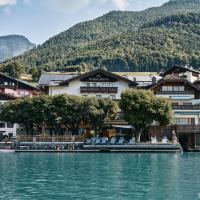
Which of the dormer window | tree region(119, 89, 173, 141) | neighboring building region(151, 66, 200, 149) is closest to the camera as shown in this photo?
tree region(119, 89, 173, 141)

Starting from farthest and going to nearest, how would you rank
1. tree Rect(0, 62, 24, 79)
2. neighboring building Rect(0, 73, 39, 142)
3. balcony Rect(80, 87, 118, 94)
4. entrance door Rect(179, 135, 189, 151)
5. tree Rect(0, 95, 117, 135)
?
1. tree Rect(0, 62, 24, 79)
2. balcony Rect(80, 87, 118, 94)
3. neighboring building Rect(0, 73, 39, 142)
4. entrance door Rect(179, 135, 189, 151)
5. tree Rect(0, 95, 117, 135)

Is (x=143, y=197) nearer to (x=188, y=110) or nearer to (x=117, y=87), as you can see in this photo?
(x=188, y=110)

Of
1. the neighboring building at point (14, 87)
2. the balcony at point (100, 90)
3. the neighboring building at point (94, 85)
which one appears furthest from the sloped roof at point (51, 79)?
the neighboring building at point (14, 87)

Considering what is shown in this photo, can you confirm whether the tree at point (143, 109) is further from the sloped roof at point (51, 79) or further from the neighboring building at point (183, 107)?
the sloped roof at point (51, 79)

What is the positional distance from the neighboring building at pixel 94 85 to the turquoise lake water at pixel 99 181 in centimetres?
3895

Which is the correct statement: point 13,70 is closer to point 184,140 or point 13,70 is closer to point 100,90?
point 100,90

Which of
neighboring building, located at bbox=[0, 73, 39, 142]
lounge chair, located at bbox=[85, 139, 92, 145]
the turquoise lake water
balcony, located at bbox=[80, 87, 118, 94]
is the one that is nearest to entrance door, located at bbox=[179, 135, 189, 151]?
lounge chair, located at bbox=[85, 139, 92, 145]

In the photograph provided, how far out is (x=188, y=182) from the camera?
109 feet

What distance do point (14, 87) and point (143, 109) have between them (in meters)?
38.2

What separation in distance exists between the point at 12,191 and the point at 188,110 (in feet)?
171

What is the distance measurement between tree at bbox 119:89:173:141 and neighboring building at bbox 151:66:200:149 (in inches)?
195

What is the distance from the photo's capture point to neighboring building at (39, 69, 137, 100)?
280ft

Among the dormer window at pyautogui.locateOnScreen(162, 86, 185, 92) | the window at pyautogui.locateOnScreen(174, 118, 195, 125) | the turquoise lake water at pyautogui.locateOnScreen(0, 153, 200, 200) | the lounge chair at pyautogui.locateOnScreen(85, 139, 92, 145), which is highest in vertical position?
the dormer window at pyautogui.locateOnScreen(162, 86, 185, 92)

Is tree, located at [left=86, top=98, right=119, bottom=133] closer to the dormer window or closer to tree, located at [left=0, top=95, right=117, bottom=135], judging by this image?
tree, located at [left=0, top=95, right=117, bottom=135]
